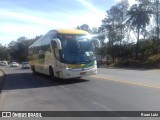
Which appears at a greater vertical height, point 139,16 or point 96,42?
point 139,16

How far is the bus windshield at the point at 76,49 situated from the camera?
795 inches

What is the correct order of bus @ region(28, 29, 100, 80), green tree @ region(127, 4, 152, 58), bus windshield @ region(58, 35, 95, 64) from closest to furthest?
bus @ region(28, 29, 100, 80) < bus windshield @ region(58, 35, 95, 64) < green tree @ region(127, 4, 152, 58)

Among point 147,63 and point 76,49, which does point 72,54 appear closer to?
point 76,49

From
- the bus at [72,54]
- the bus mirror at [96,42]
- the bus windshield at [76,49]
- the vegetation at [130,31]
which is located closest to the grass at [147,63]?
the vegetation at [130,31]

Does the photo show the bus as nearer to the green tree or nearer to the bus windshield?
the bus windshield

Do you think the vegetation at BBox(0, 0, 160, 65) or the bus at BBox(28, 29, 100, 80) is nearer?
the bus at BBox(28, 29, 100, 80)

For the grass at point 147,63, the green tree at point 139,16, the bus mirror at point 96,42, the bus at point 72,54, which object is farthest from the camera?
the green tree at point 139,16

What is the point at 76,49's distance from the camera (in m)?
20.6

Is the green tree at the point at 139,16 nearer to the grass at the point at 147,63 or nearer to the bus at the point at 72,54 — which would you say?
the grass at the point at 147,63

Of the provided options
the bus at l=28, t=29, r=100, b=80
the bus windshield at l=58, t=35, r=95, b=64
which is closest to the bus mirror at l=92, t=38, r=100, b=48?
the bus at l=28, t=29, r=100, b=80

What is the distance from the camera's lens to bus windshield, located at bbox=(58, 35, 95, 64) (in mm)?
20188

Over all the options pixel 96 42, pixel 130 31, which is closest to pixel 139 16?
pixel 130 31

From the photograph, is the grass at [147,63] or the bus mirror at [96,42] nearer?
the bus mirror at [96,42]

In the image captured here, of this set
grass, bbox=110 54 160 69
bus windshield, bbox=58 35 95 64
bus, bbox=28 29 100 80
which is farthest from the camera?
grass, bbox=110 54 160 69
